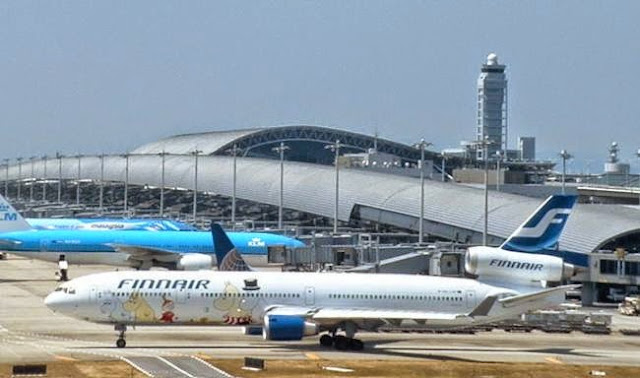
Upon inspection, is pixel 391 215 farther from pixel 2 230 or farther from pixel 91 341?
pixel 91 341

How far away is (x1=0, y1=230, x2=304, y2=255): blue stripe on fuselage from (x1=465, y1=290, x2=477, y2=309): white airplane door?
46133 millimetres

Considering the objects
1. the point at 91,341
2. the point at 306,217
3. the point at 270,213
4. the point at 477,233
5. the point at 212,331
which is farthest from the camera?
the point at 270,213

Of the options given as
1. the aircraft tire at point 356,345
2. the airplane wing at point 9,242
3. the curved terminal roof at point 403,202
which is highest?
the curved terminal roof at point 403,202

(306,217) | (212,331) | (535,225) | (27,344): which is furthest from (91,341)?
(306,217)

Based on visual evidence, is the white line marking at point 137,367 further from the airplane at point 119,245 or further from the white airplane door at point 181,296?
the airplane at point 119,245

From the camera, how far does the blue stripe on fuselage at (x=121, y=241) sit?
111000mm

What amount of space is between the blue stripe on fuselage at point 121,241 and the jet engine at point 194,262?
4412 mm

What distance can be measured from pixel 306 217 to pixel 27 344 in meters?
102

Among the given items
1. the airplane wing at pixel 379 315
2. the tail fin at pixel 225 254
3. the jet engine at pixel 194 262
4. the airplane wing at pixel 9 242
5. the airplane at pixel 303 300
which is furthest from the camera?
the airplane wing at pixel 9 242

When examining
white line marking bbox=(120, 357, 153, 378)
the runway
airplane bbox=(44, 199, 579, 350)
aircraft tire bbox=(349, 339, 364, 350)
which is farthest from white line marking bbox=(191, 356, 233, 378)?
aircraft tire bbox=(349, 339, 364, 350)

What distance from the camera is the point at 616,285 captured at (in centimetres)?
9488

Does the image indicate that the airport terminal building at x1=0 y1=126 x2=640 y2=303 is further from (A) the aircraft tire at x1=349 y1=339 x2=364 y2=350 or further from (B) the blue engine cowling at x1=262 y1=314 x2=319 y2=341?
(B) the blue engine cowling at x1=262 y1=314 x2=319 y2=341

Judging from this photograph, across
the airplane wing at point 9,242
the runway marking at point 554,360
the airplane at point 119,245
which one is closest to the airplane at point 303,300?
the runway marking at point 554,360

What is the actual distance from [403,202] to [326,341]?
2931 inches
